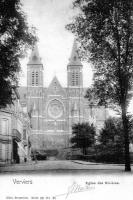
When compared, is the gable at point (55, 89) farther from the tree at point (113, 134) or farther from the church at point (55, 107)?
the tree at point (113, 134)

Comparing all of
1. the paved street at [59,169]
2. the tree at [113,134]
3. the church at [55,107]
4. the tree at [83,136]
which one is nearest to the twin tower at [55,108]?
the church at [55,107]

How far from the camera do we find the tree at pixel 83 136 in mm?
51031

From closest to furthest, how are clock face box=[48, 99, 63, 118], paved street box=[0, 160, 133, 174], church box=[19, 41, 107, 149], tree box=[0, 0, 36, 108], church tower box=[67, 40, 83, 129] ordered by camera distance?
tree box=[0, 0, 36, 108] < paved street box=[0, 160, 133, 174] < church box=[19, 41, 107, 149] < church tower box=[67, 40, 83, 129] < clock face box=[48, 99, 63, 118]

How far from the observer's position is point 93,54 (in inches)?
640

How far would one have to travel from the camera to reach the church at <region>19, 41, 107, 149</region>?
48.1 metres

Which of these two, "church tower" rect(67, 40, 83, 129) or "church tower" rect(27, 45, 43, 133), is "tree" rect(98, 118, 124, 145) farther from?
"church tower" rect(67, 40, 83, 129)

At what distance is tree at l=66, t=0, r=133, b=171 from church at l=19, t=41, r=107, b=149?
26.6 m

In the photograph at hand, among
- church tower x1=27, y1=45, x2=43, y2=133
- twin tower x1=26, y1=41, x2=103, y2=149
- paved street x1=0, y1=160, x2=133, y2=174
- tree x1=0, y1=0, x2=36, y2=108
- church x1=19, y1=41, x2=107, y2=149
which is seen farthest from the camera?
church tower x1=27, y1=45, x2=43, y2=133

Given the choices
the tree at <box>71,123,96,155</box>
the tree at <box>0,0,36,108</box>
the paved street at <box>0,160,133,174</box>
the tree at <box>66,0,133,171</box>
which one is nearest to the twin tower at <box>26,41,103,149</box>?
the tree at <box>71,123,96,155</box>
